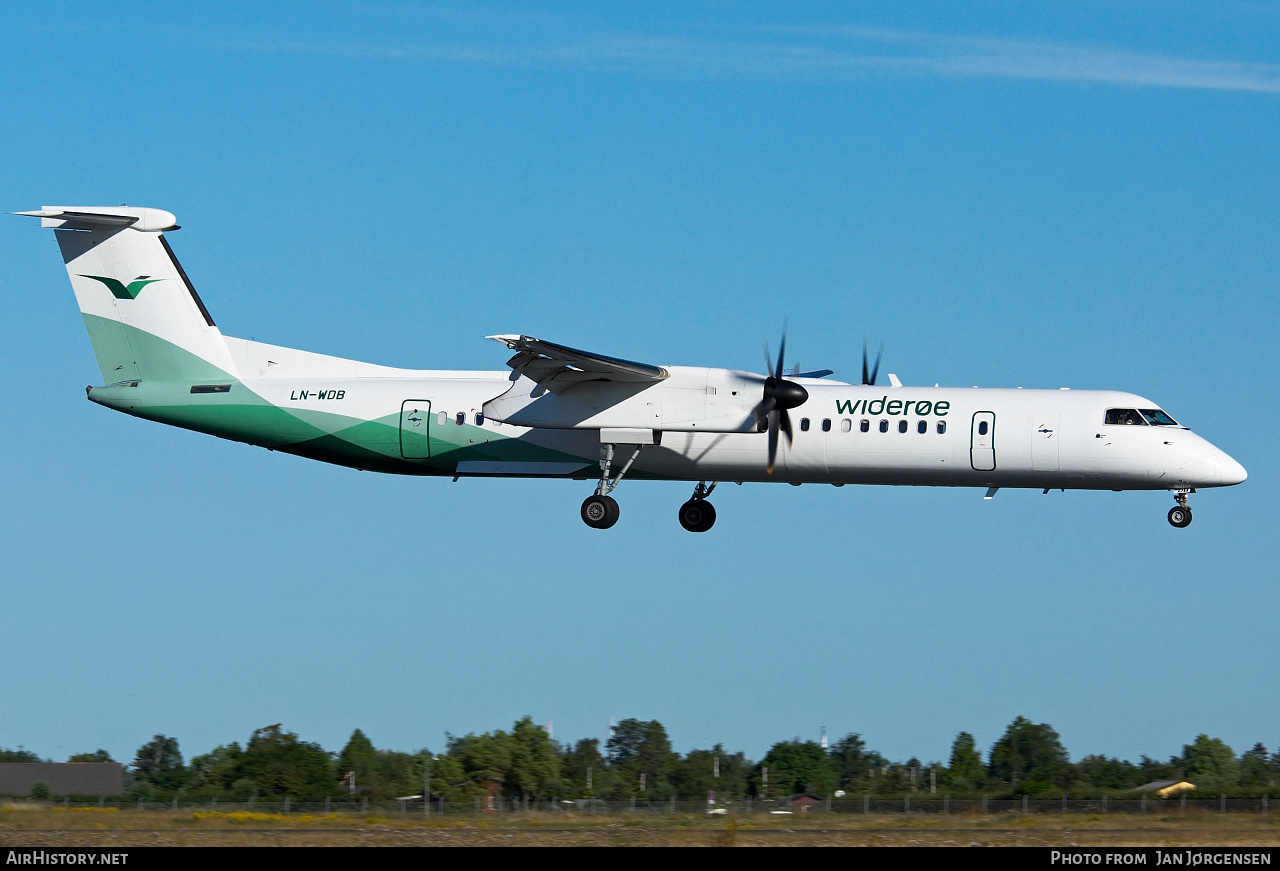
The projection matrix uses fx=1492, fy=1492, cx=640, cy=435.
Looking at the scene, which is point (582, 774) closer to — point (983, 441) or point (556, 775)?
point (556, 775)

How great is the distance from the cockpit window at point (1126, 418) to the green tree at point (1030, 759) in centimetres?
600

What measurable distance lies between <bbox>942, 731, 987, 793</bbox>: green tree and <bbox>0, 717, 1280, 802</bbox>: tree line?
0.25 feet

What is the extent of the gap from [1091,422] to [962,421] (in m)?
2.20

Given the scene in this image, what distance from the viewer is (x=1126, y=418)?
2584 cm

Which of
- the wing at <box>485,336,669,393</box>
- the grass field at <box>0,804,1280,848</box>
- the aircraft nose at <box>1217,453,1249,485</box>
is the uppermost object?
the wing at <box>485,336,669,393</box>

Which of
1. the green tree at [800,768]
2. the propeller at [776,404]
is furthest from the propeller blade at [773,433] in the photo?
the green tree at [800,768]

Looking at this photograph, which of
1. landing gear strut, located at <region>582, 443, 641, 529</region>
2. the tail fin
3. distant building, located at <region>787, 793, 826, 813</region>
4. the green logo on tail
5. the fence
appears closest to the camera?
the fence

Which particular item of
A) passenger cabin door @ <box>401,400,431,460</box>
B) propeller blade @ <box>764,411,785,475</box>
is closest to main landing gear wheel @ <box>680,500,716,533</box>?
propeller blade @ <box>764,411,785,475</box>

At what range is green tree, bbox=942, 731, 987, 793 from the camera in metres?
24.0

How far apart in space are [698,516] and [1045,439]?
681 centimetres

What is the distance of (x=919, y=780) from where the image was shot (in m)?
24.7

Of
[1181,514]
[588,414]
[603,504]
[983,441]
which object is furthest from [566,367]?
[1181,514]

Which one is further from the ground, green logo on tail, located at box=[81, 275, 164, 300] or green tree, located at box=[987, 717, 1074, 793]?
green logo on tail, located at box=[81, 275, 164, 300]

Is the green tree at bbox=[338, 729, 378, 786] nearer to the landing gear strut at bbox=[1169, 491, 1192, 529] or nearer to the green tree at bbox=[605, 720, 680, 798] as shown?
the green tree at bbox=[605, 720, 680, 798]
